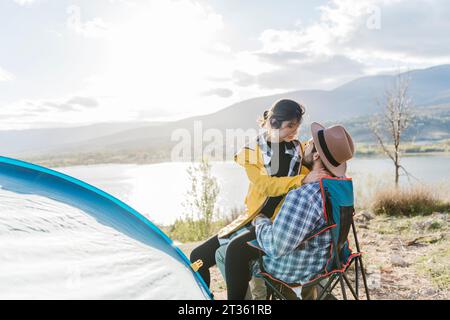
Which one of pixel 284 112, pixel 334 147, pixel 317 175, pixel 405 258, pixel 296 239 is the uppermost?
pixel 284 112

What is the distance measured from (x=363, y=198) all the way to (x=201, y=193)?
116 inches

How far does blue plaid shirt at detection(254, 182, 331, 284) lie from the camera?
1942 mm

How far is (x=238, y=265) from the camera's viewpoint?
229cm

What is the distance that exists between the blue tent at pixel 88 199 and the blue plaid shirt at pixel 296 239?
1.35ft

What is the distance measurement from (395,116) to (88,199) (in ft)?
24.4

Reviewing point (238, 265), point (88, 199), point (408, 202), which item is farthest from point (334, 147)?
point (408, 202)

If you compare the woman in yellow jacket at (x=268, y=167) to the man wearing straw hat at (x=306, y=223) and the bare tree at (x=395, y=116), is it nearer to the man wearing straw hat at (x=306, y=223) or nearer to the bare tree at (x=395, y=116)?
the man wearing straw hat at (x=306, y=223)

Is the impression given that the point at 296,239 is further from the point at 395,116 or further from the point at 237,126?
the point at 237,126

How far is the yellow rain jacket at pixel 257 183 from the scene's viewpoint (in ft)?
7.80

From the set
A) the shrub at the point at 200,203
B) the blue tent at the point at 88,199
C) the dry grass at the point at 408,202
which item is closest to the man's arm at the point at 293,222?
the blue tent at the point at 88,199

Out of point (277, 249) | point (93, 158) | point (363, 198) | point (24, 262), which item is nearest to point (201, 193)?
point (363, 198)

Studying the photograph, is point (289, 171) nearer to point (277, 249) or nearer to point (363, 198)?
point (277, 249)

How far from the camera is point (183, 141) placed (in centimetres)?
408

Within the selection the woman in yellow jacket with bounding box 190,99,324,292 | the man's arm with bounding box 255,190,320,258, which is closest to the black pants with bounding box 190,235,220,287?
the woman in yellow jacket with bounding box 190,99,324,292
